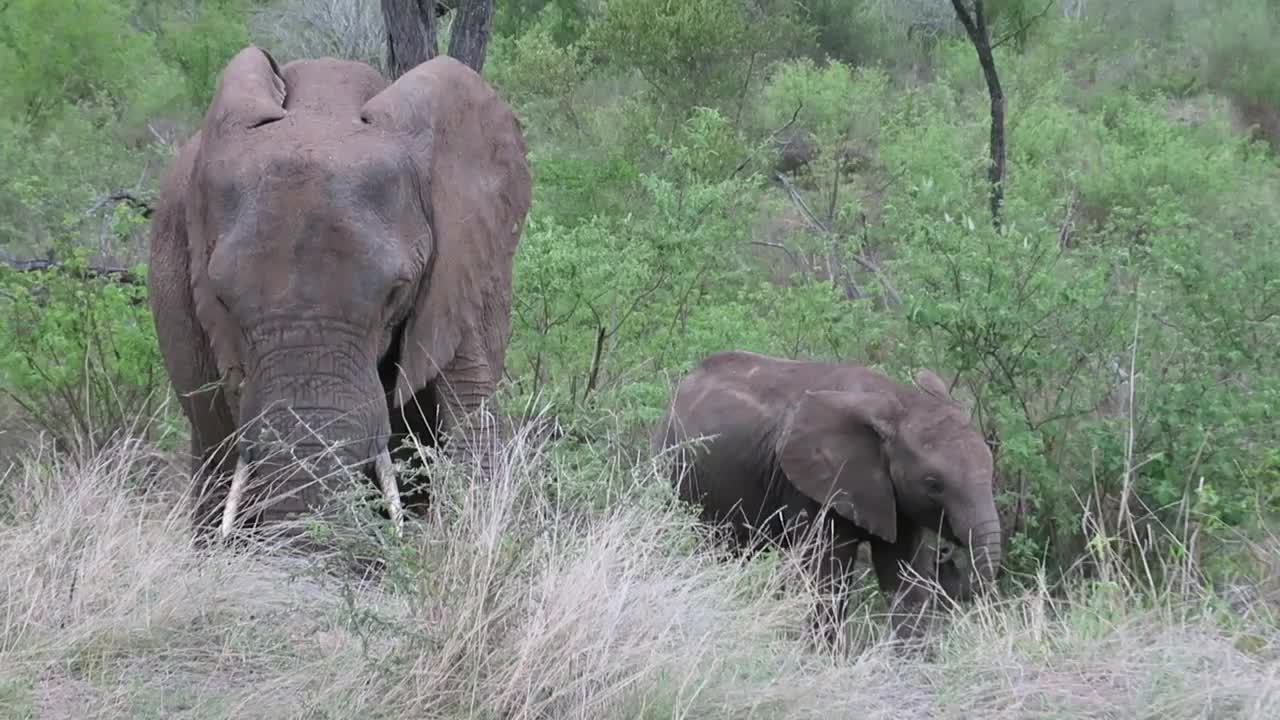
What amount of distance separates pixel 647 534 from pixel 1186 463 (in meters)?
4.64

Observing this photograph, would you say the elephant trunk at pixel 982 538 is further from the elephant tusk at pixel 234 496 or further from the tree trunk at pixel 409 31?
the tree trunk at pixel 409 31

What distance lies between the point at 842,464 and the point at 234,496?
357 centimetres

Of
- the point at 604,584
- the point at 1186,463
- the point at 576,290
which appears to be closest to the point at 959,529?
the point at 1186,463

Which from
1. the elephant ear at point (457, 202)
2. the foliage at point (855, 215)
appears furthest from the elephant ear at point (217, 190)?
the foliage at point (855, 215)

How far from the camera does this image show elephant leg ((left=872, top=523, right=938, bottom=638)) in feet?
27.1

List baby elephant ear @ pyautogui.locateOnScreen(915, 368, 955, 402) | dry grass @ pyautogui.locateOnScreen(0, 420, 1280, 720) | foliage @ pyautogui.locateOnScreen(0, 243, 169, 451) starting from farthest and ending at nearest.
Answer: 1. foliage @ pyautogui.locateOnScreen(0, 243, 169, 451)
2. baby elephant ear @ pyautogui.locateOnScreen(915, 368, 955, 402)
3. dry grass @ pyautogui.locateOnScreen(0, 420, 1280, 720)

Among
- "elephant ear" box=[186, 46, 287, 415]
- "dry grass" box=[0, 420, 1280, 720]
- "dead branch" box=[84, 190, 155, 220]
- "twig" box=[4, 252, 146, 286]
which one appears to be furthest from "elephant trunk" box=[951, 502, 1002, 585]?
"dead branch" box=[84, 190, 155, 220]

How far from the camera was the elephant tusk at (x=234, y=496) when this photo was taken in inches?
220

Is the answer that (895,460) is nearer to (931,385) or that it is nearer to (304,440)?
(931,385)

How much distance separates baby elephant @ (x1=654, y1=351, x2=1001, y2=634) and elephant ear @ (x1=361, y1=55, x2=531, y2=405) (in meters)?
1.31

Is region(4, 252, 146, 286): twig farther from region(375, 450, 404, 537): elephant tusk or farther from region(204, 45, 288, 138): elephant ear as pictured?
region(375, 450, 404, 537): elephant tusk

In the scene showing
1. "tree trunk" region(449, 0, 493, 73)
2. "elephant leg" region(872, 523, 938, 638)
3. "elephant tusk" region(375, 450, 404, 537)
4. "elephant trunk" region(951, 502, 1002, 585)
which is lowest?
"elephant leg" region(872, 523, 938, 638)

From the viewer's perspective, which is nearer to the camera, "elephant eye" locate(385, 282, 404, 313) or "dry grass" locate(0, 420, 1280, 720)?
"dry grass" locate(0, 420, 1280, 720)

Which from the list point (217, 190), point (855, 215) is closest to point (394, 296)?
point (217, 190)
